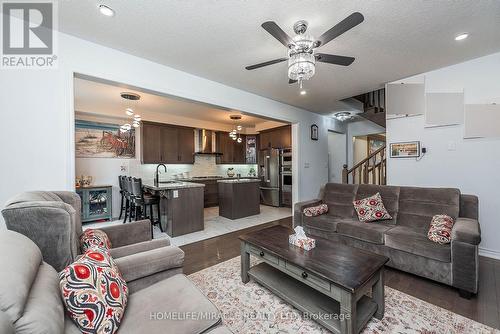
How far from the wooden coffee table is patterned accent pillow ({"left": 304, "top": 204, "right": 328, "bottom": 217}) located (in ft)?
3.87

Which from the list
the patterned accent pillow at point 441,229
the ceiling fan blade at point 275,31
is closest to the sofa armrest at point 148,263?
the ceiling fan blade at point 275,31

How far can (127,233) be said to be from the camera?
215 centimetres

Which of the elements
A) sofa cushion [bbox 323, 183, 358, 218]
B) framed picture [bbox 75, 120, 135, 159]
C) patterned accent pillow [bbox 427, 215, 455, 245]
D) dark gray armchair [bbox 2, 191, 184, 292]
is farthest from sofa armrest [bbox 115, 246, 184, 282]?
framed picture [bbox 75, 120, 135, 159]

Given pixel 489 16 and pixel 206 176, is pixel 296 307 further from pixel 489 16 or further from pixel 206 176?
pixel 206 176

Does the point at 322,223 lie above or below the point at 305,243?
below

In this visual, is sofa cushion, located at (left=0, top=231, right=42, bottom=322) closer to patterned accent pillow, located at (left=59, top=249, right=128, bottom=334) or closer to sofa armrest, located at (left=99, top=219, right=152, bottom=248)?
patterned accent pillow, located at (left=59, top=249, right=128, bottom=334)

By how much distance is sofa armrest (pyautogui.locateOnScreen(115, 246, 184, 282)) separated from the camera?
141 centimetres

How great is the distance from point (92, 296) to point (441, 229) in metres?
3.03

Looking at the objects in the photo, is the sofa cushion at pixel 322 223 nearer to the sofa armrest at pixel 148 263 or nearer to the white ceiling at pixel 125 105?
the sofa armrest at pixel 148 263

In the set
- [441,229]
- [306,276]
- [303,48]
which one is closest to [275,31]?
[303,48]

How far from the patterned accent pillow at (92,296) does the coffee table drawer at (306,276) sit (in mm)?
1222

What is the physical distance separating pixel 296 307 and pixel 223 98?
10.7 feet

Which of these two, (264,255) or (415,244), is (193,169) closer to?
(264,255)

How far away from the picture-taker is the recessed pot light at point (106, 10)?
6.36 ft
